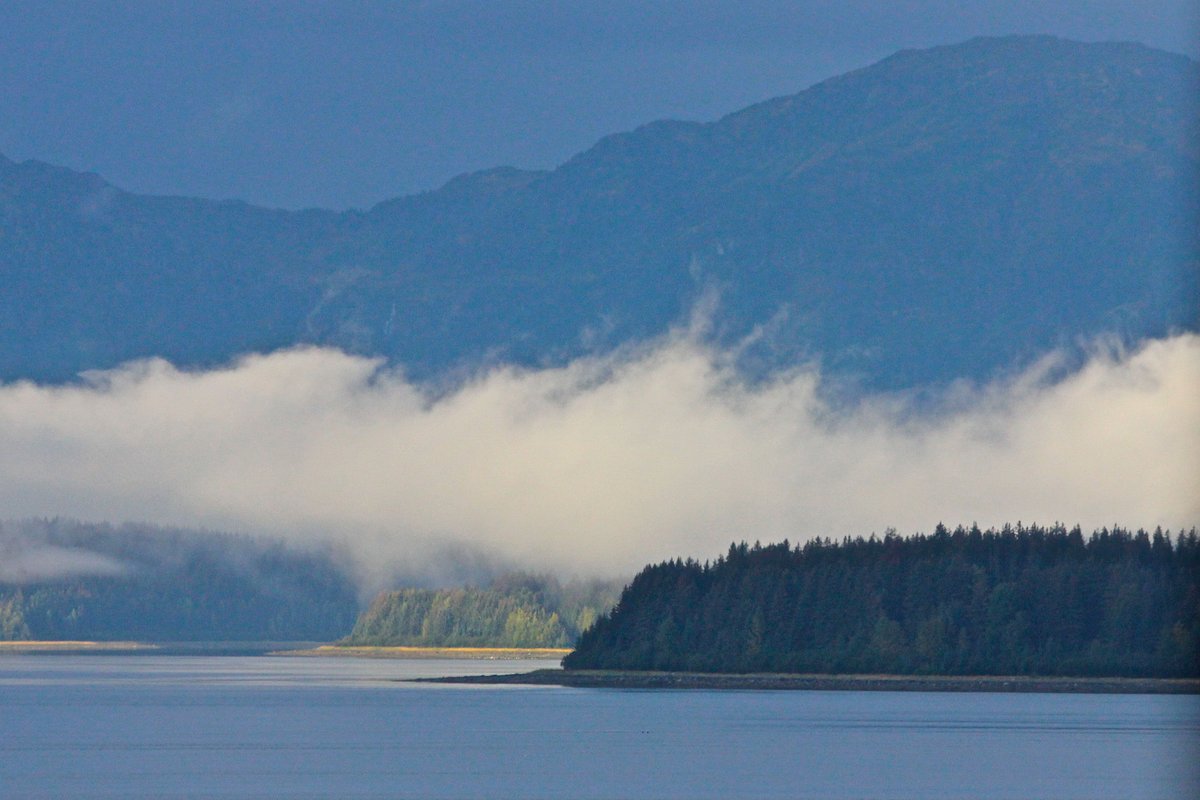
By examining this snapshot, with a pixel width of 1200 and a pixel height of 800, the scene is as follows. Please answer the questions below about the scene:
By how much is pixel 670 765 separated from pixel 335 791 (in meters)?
30.9

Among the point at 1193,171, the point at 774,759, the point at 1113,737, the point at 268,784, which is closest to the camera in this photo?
the point at 1193,171

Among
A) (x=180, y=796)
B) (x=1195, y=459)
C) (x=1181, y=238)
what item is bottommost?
(x=180, y=796)

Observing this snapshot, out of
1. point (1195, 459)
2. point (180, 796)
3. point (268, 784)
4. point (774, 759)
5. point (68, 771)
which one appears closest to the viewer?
point (1195, 459)

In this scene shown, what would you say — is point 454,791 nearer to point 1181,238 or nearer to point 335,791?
point 335,791

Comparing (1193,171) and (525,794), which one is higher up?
(1193,171)

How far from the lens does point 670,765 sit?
148500 mm

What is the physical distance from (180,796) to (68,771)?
953 inches

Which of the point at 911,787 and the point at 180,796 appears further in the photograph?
the point at 911,787

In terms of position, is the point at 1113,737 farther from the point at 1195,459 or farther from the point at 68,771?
the point at 1195,459

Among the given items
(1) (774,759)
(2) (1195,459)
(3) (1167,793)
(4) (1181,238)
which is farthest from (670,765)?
(2) (1195,459)

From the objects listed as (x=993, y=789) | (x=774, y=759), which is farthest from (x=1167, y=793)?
(x=774, y=759)

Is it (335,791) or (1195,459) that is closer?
(1195,459)

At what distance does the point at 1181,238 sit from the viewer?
7025cm

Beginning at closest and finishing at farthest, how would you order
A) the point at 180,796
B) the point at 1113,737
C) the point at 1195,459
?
the point at 1195,459, the point at 180,796, the point at 1113,737
